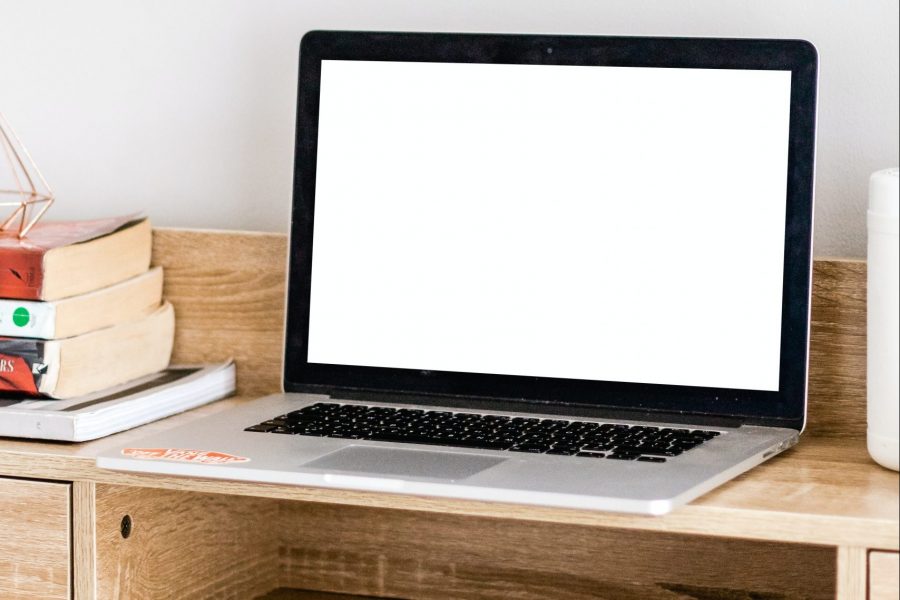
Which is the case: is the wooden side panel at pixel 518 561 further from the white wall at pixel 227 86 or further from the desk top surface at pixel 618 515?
the white wall at pixel 227 86

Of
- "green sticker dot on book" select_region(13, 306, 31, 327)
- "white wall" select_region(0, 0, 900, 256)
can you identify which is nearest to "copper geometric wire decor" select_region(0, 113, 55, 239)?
"white wall" select_region(0, 0, 900, 256)

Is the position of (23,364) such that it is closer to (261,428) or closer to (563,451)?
(261,428)

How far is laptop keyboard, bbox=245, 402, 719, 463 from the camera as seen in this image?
2.94ft

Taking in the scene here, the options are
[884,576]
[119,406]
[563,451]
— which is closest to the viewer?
[884,576]

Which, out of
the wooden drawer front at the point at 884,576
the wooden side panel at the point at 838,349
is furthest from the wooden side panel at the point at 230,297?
the wooden drawer front at the point at 884,576

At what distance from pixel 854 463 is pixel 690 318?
0.54 feet

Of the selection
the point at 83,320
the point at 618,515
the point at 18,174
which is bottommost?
the point at 618,515

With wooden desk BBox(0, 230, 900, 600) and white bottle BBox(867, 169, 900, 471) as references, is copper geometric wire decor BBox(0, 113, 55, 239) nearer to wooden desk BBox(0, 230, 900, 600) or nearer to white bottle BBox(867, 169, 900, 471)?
wooden desk BBox(0, 230, 900, 600)

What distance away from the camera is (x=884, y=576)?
76 cm

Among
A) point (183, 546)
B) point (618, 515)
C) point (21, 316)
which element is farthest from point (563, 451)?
point (21, 316)

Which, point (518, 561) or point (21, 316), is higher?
point (21, 316)

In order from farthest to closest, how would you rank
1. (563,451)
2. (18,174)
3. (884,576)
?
(18,174) < (563,451) < (884,576)

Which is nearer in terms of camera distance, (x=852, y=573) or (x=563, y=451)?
(x=852, y=573)

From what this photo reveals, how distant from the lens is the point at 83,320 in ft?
3.46
